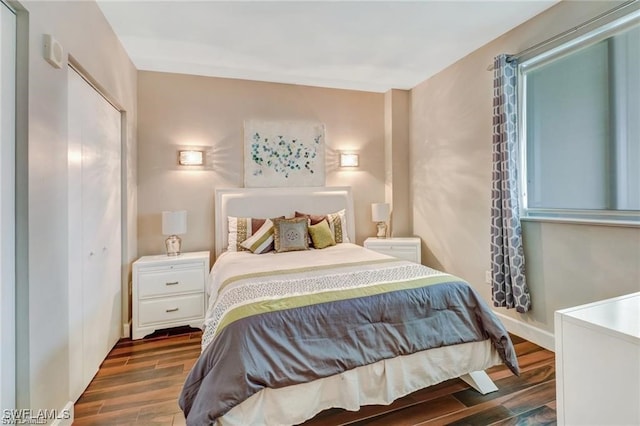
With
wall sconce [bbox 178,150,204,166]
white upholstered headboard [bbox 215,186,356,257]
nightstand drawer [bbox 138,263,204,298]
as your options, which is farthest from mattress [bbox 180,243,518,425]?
wall sconce [bbox 178,150,204,166]

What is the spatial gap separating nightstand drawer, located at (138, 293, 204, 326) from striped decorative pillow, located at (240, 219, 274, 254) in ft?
2.17

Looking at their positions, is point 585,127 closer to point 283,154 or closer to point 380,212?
point 380,212

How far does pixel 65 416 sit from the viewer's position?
1.62 m

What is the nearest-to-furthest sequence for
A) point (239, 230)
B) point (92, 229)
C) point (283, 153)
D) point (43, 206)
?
point (43, 206), point (92, 229), point (239, 230), point (283, 153)

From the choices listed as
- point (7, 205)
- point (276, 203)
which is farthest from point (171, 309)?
point (7, 205)

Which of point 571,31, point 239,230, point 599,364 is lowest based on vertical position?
point 599,364

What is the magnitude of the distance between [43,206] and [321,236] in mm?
2224

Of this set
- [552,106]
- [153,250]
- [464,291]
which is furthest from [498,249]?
[153,250]

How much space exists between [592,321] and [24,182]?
2328 mm

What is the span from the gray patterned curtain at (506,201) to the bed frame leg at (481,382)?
2.71ft

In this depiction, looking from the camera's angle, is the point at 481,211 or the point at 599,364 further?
the point at 481,211

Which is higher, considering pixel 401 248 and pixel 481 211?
pixel 481 211

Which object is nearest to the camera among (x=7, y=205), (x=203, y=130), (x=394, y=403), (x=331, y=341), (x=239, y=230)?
(x=7, y=205)

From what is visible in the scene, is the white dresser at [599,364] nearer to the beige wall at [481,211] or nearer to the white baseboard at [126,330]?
the beige wall at [481,211]
